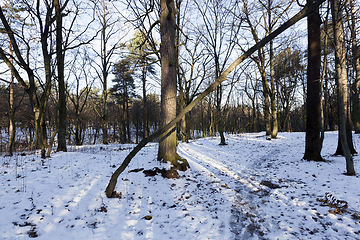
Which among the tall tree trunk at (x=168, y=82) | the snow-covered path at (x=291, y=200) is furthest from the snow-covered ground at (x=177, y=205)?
the tall tree trunk at (x=168, y=82)

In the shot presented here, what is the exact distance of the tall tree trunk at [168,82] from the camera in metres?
6.00

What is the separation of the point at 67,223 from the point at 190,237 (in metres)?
2.20

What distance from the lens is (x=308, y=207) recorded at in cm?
339

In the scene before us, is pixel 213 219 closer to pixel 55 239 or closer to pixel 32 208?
pixel 55 239

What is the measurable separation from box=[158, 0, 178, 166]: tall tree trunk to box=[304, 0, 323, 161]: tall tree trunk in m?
5.79

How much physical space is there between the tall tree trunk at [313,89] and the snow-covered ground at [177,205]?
1189mm

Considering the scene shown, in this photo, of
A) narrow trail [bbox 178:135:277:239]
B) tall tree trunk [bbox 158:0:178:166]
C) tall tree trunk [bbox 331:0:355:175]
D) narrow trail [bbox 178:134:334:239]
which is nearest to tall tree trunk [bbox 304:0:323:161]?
tall tree trunk [bbox 331:0:355:175]

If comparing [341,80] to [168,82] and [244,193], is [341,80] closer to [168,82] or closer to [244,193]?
[244,193]

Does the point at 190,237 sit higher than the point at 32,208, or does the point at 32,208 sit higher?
the point at 32,208

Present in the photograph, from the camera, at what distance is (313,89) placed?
6859 millimetres

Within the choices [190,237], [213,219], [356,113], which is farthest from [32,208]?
[356,113]

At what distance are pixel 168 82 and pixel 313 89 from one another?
6172 mm

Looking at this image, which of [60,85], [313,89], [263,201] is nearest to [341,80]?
[313,89]

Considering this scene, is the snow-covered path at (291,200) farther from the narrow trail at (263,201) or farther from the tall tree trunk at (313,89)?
the tall tree trunk at (313,89)
